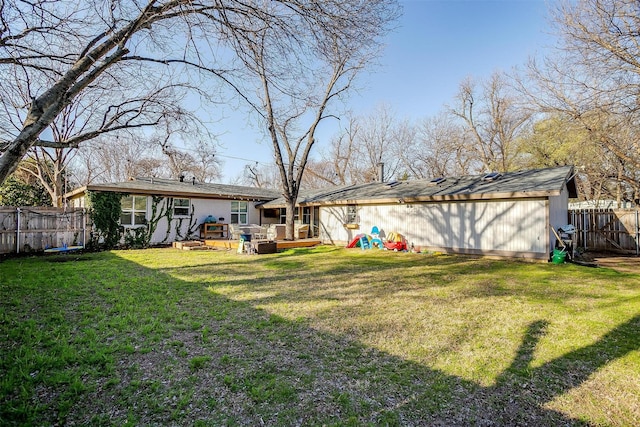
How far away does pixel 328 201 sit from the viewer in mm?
14727

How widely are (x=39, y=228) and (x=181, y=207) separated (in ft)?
16.8

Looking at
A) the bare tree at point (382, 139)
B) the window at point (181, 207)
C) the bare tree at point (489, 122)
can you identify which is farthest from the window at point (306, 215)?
the bare tree at point (489, 122)

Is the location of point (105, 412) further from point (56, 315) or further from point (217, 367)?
point (56, 315)

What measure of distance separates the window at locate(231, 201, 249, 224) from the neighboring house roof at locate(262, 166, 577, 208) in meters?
3.51

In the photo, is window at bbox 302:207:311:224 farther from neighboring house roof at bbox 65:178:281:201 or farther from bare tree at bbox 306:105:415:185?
bare tree at bbox 306:105:415:185

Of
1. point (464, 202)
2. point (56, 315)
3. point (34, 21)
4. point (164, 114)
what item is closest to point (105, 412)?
A: point (56, 315)

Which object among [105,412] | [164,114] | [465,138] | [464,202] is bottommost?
[105,412]

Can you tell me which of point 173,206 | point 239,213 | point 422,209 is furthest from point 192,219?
point 422,209

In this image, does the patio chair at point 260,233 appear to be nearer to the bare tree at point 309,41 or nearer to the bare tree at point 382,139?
the bare tree at point 309,41

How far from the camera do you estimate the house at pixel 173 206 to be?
13.4m

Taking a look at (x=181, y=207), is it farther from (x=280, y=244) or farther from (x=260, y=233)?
(x=280, y=244)

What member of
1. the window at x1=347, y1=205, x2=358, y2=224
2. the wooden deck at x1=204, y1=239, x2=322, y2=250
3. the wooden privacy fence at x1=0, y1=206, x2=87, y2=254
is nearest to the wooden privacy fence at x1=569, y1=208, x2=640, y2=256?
the window at x1=347, y1=205, x2=358, y2=224

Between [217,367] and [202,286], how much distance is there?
360cm

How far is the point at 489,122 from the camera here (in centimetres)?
2444
